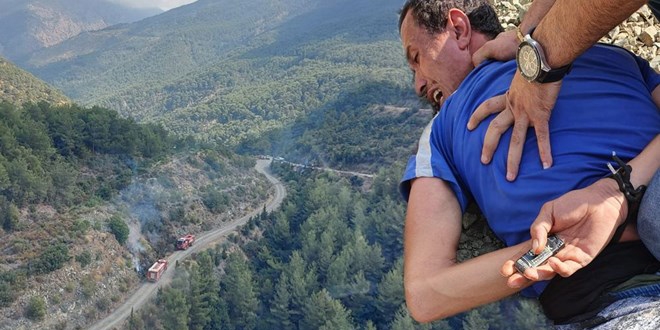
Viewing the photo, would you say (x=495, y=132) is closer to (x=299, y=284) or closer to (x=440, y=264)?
(x=440, y=264)

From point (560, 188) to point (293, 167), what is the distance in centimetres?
4850

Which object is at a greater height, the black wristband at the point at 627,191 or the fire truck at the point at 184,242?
the black wristband at the point at 627,191

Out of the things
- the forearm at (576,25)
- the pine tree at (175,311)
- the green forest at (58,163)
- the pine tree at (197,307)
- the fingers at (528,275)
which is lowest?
the pine tree at (197,307)

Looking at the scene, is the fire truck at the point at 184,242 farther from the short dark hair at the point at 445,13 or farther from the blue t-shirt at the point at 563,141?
the blue t-shirt at the point at 563,141

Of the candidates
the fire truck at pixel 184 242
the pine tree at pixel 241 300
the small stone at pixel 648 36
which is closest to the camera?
the small stone at pixel 648 36

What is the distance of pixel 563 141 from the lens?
1769 millimetres

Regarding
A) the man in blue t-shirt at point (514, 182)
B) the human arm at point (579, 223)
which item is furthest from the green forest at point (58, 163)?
the human arm at point (579, 223)

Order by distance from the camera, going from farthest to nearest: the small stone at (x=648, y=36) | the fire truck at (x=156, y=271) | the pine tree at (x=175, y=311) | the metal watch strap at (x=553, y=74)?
the fire truck at (x=156, y=271), the pine tree at (x=175, y=311), the small stone at (x=648, y=36), the metal watch strap at (x=553, y=74)

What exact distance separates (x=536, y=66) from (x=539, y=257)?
596 mm

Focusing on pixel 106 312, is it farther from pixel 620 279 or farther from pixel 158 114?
pixel 158 114

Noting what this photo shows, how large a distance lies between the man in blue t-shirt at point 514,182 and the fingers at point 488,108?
0.04 meters

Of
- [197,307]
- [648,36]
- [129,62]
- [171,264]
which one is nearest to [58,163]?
[171,264]

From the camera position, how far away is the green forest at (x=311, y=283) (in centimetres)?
2084

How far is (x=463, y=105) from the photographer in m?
2.10
